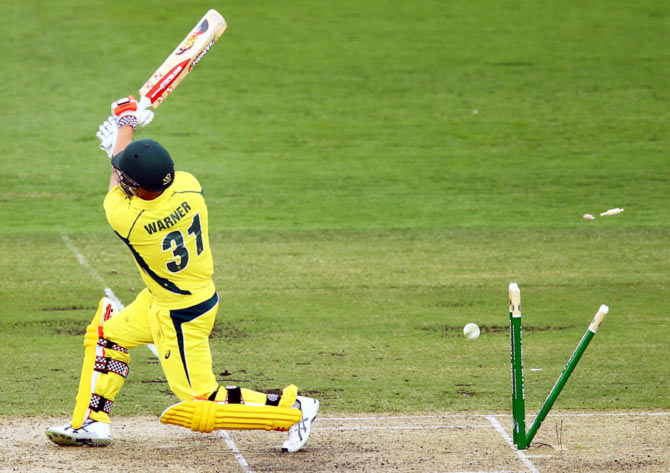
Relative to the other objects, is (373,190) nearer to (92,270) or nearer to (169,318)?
(92,270)

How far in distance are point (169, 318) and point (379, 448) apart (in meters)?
1.54

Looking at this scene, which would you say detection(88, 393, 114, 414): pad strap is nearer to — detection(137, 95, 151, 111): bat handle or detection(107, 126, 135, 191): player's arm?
detection(107, 126, 135, 191): player's arm

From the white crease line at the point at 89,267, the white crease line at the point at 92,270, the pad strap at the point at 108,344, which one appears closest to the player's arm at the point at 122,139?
the pad strap at the point at 108,344

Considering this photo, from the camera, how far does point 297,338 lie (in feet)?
31.2

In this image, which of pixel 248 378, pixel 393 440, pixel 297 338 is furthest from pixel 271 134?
pixel 393 440

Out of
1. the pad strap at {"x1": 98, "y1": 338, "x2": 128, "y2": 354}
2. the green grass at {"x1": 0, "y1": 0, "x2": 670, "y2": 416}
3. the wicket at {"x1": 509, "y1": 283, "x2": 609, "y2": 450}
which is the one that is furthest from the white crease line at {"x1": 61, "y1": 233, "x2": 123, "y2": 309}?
the wicket at {"x1": 509, "y1": 283, "x2": 609, "y2": 450}

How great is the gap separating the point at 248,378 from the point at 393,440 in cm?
170

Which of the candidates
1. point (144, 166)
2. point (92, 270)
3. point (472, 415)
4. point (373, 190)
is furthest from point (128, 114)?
point (373, 190)

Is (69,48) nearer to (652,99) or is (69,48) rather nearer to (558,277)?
(652,99)

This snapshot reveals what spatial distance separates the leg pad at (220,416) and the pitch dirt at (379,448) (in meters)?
0.29

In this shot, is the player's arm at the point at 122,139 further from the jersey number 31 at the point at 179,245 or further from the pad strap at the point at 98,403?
the pad strap at the point at 98,403

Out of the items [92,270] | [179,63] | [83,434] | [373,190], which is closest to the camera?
[83,434]

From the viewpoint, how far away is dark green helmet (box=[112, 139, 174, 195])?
6141mm

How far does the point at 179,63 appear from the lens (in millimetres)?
7879
